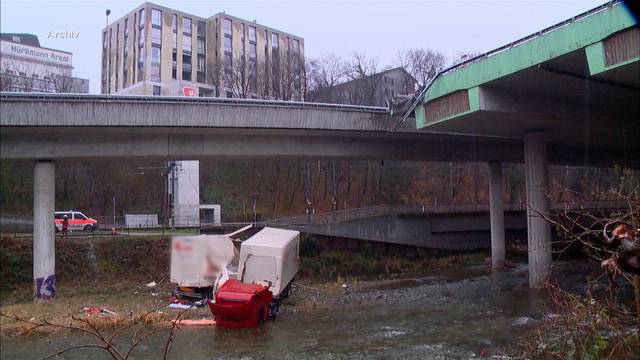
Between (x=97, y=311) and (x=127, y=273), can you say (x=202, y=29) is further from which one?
(x=97, y=311)

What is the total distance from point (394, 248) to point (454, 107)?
20828 millimetres

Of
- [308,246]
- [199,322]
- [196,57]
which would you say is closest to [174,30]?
[196,57]

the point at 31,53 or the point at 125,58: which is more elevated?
the point at 31,53

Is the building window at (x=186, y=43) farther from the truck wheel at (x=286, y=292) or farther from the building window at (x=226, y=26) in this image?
the truck wheel at (x=286, y=292)

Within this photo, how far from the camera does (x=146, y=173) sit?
51219 millimetres

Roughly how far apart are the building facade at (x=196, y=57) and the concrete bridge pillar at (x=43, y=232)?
83.4 feet

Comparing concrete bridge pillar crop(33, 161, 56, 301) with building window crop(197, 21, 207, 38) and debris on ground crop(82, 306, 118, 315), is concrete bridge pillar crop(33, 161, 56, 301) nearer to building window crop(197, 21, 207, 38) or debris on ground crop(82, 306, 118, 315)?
debris on ground crop(82, 306, 118, 315)

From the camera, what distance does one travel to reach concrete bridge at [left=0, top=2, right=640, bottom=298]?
63.8 ft

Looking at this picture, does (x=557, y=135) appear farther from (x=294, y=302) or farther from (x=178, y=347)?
(x=178, y=347)

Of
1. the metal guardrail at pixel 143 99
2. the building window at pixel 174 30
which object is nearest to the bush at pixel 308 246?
the metal guardrail at pixel 143 99

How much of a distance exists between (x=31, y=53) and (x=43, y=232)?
124 feet

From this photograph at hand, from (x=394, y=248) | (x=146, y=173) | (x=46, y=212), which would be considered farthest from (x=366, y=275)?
(x=146, y=173)

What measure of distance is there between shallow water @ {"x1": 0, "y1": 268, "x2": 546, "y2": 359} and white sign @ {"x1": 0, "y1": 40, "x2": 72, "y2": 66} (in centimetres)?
4590

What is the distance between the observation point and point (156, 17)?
50.4 m
